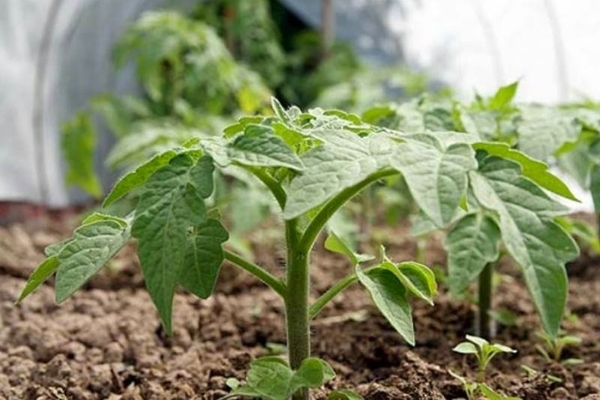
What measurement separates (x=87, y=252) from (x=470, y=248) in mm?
471

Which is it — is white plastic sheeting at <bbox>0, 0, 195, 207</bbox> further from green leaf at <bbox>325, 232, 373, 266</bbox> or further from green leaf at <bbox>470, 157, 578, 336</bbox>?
green leaf at <bbox>470, 157, 578, 336</bbox>

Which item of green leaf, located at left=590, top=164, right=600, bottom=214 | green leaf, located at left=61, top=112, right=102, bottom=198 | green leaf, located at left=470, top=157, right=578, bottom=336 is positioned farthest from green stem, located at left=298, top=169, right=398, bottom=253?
green leaf, located at left=61, top=112, right=102, bottom=198

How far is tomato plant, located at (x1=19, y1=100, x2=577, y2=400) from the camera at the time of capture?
103cm

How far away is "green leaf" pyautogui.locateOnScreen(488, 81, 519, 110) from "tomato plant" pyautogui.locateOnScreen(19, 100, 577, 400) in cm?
54

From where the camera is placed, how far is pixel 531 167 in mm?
1143

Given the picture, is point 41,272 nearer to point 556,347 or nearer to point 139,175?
Result: point 139,175

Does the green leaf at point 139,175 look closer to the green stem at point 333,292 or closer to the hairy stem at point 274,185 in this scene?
the hairy stem at point 274,185

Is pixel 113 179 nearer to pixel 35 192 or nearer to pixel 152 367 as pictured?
pixel 35 192

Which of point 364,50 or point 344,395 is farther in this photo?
point 364,50

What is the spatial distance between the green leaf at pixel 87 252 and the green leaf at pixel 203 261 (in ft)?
0.28

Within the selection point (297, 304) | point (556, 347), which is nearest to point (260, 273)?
point (297, 304)

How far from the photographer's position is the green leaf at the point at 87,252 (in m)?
1.13

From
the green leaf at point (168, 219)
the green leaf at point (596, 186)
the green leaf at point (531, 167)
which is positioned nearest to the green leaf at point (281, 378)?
the green leaf at point (168, 219)

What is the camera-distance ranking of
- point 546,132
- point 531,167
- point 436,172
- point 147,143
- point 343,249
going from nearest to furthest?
point 436,172 → point 531,167 → point 343,249 → point 546,132 → point 147,143
